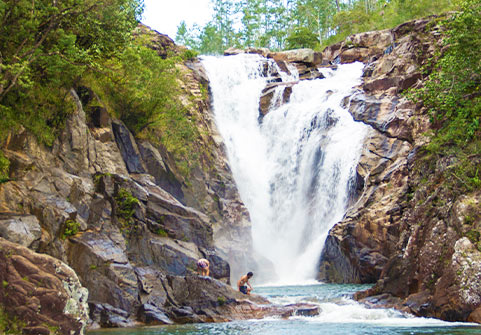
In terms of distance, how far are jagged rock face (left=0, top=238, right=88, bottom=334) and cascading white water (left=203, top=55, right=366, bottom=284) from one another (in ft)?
62.8

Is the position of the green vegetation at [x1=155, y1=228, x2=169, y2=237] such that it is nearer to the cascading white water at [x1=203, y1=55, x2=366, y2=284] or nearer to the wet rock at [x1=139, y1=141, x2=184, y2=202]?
the wet rock at [x1=139, y1=141, x2=184, y2=202]

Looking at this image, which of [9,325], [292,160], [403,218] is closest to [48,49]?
[9,325]

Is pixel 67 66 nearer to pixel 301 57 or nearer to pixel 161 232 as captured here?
pixel 161 232

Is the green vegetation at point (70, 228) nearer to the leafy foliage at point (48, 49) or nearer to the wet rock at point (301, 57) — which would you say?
the leafy foliage at point (48, 49)

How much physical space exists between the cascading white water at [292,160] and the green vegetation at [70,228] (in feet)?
52.6

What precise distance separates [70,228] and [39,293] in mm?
5029

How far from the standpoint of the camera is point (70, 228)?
51.6 feet

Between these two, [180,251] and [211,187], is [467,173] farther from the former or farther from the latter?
[211,187]

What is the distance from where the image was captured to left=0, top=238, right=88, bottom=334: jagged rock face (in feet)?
34.8

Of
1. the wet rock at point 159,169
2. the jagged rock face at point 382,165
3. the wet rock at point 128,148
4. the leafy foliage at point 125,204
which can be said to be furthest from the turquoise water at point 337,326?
the wet rock at point 159,169

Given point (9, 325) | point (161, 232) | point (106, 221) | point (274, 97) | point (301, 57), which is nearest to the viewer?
point (9, 325)

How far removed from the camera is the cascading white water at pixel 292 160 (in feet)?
101

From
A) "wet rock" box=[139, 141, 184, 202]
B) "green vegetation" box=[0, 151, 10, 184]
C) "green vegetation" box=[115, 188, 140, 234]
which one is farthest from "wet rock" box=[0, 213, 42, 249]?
"wet rock" box=[139, 141, 184, 202]

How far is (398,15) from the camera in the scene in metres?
56.7
